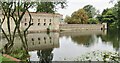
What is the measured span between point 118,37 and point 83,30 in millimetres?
4509

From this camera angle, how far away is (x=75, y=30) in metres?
11.1

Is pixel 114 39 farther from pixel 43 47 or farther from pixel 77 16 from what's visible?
pixel 43 47

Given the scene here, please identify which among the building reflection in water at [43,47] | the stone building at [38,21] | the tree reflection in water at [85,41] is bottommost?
the tree reflection in water at [85,41]

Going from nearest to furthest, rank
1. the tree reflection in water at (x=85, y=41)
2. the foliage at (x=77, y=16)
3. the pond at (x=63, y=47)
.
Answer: the pond at (x=63, y=47) → the foliage at (x=77, y=16) → the tree reflection in water at (x=85, y=41)

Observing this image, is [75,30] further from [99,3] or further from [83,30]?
[99,3]

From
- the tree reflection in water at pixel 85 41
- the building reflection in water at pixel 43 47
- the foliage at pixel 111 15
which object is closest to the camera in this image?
the foliage at pixel 111 15

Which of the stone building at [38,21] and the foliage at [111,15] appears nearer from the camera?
the foliage at [111,15]

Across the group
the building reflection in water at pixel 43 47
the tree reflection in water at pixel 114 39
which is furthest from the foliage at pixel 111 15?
the tree reflection in water at pixel 114 39

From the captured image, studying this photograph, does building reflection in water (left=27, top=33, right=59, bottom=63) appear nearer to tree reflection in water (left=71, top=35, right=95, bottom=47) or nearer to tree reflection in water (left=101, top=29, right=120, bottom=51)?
tree reflection in water (left=71, top=35, right=95, bottom=47)

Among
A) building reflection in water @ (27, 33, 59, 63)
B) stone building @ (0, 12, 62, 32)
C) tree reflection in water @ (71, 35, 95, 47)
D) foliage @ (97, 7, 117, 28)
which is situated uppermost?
foliage @ (97, 7, 117, 28)

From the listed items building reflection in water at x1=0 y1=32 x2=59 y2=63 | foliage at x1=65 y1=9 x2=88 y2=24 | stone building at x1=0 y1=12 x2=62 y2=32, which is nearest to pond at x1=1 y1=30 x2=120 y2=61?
building reflection in water at x1=0 y1=32 x2=59 y2=63

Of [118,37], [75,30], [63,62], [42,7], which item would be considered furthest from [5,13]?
[75,30]

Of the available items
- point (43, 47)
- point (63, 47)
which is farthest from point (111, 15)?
point (43, 47)

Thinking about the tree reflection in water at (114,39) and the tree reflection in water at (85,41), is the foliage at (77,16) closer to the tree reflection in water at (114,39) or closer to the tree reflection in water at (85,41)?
the tree reflection in water at (85,41)
